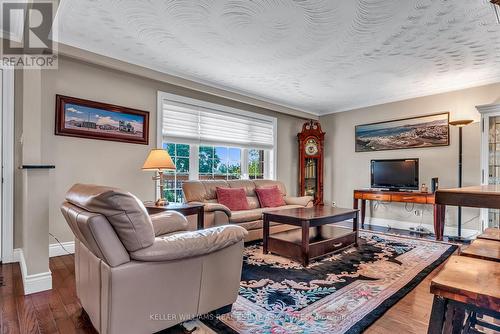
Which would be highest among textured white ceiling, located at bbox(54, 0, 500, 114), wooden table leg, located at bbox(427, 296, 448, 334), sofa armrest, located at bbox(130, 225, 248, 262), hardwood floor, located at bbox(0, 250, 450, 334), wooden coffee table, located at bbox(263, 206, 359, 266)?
textured white ceiling, located at bbox(54, 0, 500, 114)

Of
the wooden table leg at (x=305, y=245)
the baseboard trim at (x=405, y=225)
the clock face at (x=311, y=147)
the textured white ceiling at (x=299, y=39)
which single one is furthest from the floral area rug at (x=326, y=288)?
the clock face at (x=311, y=147)

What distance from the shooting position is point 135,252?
58.5 inches

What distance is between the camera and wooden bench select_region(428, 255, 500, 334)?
3.09 ft

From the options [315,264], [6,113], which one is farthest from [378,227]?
[6,113]

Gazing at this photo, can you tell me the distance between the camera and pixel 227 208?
355 centimetres

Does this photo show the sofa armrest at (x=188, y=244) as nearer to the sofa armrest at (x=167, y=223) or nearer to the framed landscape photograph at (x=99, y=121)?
the sofa armrest at (x=167, y=223)

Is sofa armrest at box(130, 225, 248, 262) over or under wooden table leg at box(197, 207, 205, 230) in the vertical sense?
over

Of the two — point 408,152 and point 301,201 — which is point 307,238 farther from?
point 408,152

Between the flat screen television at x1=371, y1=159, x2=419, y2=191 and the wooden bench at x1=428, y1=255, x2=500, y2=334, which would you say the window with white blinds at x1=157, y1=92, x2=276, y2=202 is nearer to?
the flat screen television at x1=371, y1=159, x2=419, y2=191

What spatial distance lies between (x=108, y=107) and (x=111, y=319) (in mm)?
2921

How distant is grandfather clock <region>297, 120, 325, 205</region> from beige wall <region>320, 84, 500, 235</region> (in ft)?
1.24

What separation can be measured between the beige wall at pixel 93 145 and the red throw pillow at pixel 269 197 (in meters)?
1.72

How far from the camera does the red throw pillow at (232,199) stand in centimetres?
406

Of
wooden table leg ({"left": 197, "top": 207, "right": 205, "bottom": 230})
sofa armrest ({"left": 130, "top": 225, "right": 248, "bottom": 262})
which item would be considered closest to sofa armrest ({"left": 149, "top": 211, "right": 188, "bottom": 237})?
sofa armrest ({"left": 130, "top": 225, "right": 248, "bottom": 262})
